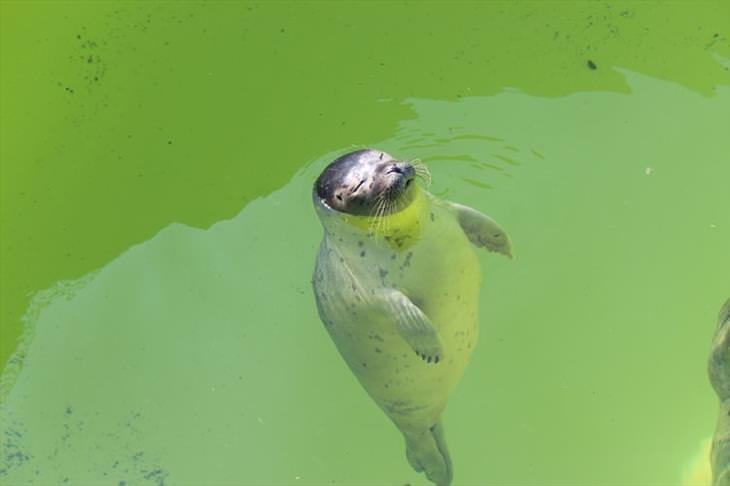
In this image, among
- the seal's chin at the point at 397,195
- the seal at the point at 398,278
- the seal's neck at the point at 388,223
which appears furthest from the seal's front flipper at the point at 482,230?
the seal's chin at the point at 397,195

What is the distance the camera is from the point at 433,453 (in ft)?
12.8

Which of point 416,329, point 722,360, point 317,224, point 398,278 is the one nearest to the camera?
point 416,329

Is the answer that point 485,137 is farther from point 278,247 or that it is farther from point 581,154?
point 278,247

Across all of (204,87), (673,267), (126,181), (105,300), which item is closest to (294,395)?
(105,300)

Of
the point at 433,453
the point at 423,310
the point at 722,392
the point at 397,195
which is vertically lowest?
the point at 722,392

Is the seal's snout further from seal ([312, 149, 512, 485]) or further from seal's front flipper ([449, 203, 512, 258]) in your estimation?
seal's front flipper ([449, 203, 512, 258])

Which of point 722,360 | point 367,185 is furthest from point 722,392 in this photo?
point 367,185

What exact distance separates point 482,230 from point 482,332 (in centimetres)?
94

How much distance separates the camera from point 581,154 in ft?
15.0

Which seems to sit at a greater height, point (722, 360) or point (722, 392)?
point (722, 360)

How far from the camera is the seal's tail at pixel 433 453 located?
3893 millimetres

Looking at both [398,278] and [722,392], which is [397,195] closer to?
[398,278]

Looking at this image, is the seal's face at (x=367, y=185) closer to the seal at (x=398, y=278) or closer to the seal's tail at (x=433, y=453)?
the seal at (x=398, y=278)

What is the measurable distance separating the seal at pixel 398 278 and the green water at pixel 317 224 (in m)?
0.76
